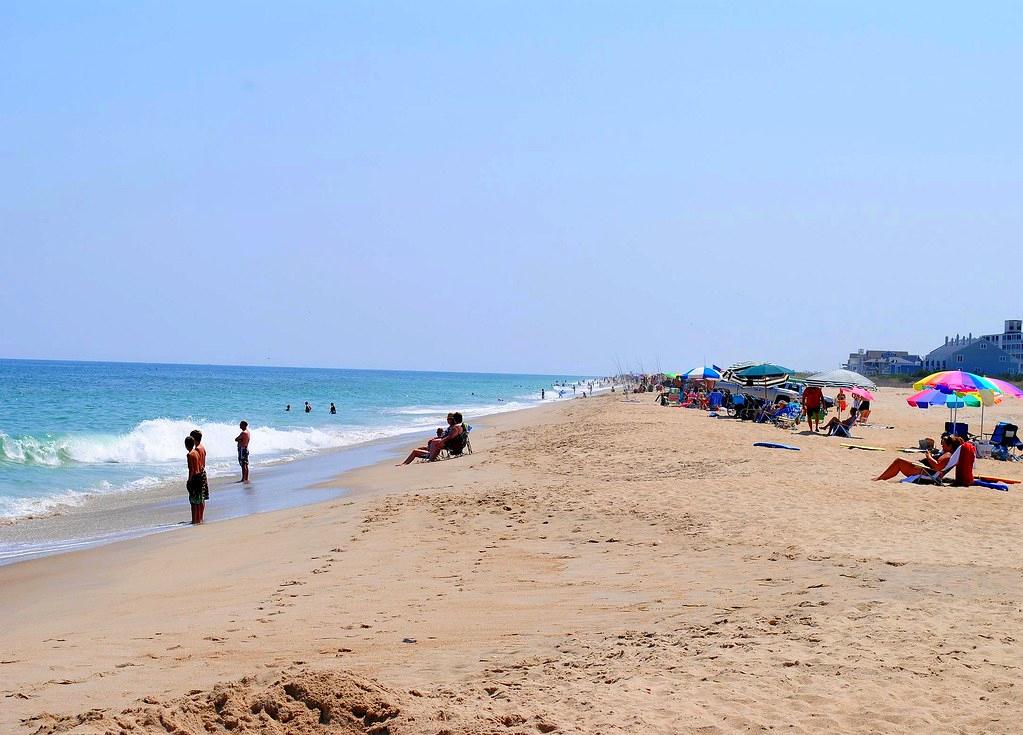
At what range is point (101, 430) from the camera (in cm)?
3064

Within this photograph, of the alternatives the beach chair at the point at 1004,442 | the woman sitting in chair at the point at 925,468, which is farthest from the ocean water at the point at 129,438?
the beach chair at the point at 1004,442

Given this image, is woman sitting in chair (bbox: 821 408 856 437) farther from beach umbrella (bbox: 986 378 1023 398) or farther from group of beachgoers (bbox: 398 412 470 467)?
group of beachgoers (bbox: 398 412 470 467)

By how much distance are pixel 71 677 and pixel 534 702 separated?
2.74 meters

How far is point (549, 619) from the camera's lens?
6.00 meters

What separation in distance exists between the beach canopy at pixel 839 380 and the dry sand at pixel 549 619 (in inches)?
604

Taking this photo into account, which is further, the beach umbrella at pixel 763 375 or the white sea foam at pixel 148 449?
the beach umbrella at pixel 763 375

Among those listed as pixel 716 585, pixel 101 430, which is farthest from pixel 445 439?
pixel 101 430

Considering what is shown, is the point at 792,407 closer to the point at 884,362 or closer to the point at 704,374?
the point at 704,374

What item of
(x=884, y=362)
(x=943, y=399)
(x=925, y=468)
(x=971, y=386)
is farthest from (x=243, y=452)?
(x=884, y=362)

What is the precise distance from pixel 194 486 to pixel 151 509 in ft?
8.90

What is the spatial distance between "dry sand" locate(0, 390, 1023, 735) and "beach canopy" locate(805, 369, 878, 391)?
15.3 metres

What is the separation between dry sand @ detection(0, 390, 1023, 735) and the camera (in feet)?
14.0

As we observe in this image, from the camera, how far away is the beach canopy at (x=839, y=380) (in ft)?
88.9

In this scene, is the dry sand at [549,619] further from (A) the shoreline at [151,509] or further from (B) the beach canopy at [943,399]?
(B) the beach canopy at [943,399]
